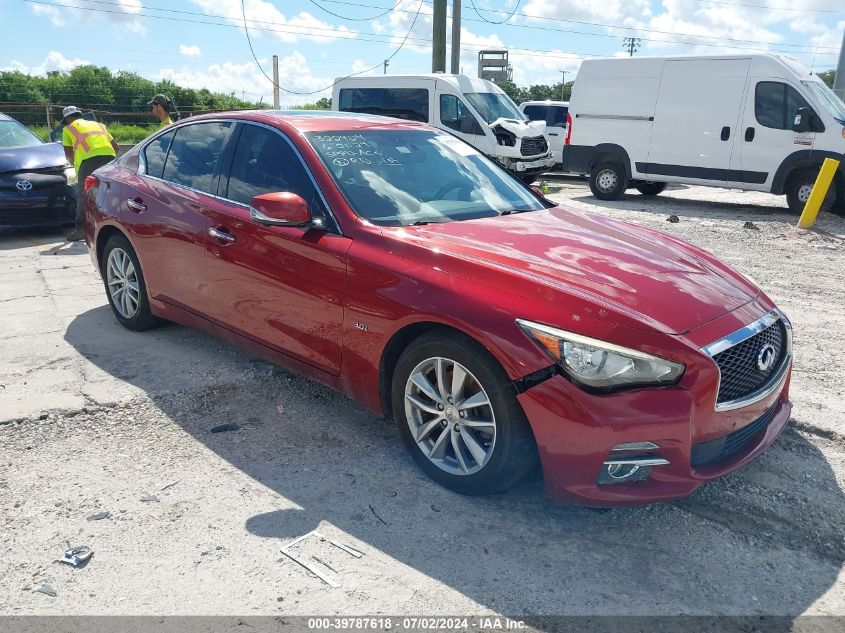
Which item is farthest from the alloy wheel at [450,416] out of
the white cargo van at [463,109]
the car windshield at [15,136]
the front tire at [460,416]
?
the white cargo van at [463,109]

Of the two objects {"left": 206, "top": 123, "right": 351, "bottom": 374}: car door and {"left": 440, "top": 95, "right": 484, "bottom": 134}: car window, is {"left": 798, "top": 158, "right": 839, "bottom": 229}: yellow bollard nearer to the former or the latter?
{"left": 440, "top": 95, "right": 484, "bottom": 134}: car window

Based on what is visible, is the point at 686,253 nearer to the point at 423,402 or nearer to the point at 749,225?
the point at 423,402

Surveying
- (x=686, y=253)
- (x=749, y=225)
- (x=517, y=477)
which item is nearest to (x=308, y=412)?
(x=517, y=477)

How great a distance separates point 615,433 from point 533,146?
14051mm

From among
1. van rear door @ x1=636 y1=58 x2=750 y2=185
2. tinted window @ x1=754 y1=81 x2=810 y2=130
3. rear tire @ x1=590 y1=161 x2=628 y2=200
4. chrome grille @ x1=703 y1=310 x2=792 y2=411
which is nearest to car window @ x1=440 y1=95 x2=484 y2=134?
rear tire @ x1=590 y1=161 x2=628 y2=200

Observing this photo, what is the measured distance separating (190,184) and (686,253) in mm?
3027

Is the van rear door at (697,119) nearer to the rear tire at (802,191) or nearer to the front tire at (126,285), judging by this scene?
the rear tire at (802,191)

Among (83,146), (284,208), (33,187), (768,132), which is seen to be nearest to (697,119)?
(768,132)

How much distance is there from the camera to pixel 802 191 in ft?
38.3

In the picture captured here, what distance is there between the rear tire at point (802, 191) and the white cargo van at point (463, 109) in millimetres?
5579

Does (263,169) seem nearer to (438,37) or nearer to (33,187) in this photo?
(33,187)

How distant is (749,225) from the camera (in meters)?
10.4

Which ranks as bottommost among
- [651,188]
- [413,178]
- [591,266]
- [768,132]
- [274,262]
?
[651,188]

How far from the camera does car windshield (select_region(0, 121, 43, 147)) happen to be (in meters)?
9.69
